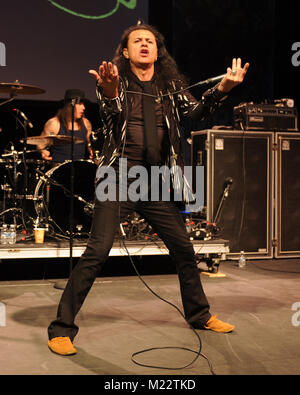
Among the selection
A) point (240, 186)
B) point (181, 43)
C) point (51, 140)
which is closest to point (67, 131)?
point (51, 140)

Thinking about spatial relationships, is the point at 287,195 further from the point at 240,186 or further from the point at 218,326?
the point at 218,326

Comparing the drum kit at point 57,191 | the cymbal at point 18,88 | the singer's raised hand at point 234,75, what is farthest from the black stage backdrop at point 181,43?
the singer's raised hand at point 234,75

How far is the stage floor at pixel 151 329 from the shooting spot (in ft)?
9.49

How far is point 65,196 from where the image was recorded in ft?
19.2

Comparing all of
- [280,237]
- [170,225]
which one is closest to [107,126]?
[170,225]

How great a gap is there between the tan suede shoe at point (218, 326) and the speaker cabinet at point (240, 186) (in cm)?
312

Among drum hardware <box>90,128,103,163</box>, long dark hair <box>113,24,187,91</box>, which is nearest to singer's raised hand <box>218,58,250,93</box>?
long dark hair <box>113,24,187,91</box>

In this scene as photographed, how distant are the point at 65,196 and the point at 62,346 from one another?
2942 millimetres

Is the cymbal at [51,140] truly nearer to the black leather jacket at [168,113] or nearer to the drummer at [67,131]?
the drummer at [67,131]

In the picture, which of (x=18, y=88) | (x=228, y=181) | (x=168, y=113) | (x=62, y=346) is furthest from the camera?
(x=228, y=181)

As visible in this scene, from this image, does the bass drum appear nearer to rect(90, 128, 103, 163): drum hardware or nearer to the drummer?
rect(90, 128, 103, 163): drum hardware

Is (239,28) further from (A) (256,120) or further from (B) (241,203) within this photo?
(B) (241,203)

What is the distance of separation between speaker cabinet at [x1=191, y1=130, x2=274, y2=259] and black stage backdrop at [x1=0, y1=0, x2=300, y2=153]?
166 centimetres

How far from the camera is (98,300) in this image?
4.60m
